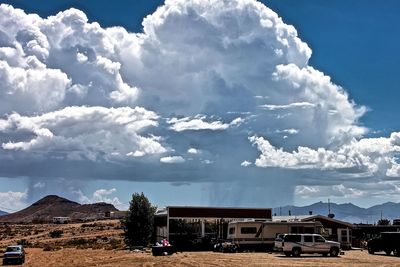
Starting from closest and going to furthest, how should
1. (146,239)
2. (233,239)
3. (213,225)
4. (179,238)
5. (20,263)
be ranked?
(20,263)
(233,239)
(179,238)
(146,239)
(213,225)

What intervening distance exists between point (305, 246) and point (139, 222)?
27195 millimetres

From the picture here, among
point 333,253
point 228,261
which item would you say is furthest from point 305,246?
point 228,261

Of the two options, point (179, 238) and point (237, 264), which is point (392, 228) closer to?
point (179, 238)

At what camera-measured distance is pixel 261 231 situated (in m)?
59.9

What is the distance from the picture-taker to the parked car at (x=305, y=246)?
50.8 meters

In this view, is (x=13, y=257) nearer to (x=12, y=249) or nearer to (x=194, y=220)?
(x=12, y=249)

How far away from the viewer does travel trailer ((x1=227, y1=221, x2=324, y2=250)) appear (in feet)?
195

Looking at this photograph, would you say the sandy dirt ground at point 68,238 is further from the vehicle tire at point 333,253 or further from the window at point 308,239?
the vehicle tire at point 333,253

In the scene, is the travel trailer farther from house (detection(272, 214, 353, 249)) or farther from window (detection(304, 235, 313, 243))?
house (detection(272, 214, 353, 249))

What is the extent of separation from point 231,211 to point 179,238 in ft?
23.8

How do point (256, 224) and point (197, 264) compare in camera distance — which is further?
point (256, 224)

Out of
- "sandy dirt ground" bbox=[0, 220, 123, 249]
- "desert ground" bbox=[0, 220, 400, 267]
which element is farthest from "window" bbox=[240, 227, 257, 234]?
"sandy dirt ground" bbox=[0, 220, 123, 249]

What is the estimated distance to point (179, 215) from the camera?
67000 millimetres

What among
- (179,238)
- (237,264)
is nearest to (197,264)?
(237,264)
